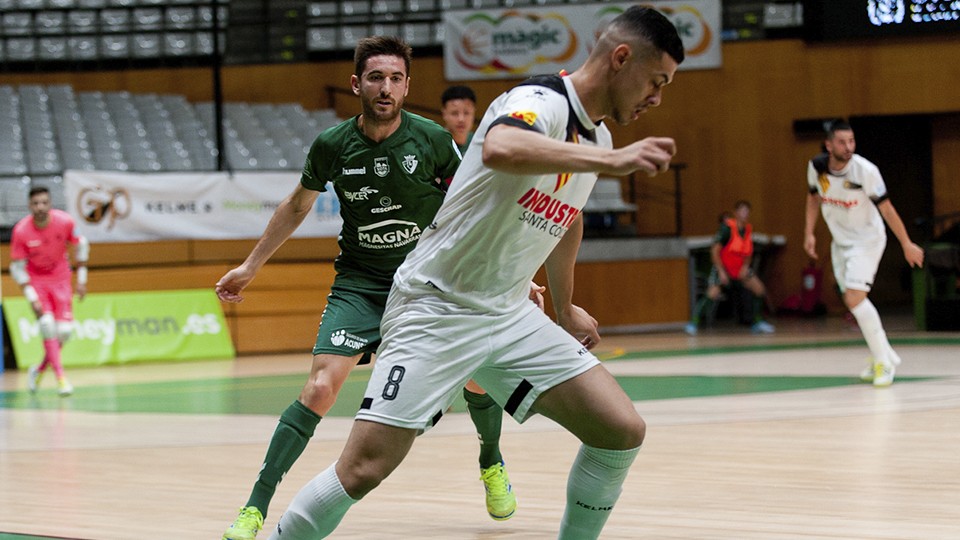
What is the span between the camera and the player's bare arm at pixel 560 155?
123 inches

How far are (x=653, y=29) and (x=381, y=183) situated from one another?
1.83 metres

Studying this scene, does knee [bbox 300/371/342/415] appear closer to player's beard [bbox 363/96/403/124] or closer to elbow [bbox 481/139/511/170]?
player's beard [bbox 363/96/403/124]

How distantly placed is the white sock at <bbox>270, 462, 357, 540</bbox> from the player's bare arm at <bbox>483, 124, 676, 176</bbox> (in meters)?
1.09

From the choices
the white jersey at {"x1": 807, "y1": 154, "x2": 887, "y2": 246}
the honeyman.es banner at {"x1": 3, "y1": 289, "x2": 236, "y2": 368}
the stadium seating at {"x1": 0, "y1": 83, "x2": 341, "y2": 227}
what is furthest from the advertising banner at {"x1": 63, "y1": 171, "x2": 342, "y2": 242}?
the white jersey at {"x1": 807, "y1": 154, "x2": 887, "y2": 246}

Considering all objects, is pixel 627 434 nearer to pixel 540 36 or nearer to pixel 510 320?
pixel 510 320

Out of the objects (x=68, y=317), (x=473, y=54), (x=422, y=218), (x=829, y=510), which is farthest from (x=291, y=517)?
(x=473, y=54)

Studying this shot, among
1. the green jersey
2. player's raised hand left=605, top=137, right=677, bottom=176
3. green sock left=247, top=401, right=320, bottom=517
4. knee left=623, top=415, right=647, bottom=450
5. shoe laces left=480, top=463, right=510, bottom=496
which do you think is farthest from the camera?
shoe laces left=480, top=463, right=510, bottom=496

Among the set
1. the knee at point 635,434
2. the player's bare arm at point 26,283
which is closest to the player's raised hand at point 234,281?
the knee at point 635,434

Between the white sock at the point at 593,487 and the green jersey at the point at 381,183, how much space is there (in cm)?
162

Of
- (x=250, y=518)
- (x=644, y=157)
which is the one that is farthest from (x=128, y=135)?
(x=644, y=157)

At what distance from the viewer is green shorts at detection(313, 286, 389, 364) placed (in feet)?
16.7

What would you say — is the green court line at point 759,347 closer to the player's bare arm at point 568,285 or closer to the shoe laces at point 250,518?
the shoe laces at point 250,518

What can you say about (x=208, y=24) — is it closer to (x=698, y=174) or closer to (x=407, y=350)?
(x=698, y=174)

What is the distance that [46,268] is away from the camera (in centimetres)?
1262
